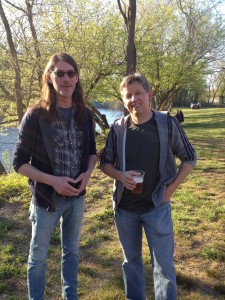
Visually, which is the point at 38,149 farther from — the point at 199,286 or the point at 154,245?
the point at 199,286

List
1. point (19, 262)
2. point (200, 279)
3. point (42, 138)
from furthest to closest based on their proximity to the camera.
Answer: point (19, 262)
point (200, 279)
point (42, 138)

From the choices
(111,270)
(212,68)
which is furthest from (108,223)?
(212,68)

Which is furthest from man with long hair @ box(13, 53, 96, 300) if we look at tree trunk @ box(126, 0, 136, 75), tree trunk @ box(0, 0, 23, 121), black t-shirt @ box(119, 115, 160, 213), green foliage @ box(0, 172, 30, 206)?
tree trunk @ box(0, 0, 23, 121)

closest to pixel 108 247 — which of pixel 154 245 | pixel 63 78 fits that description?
pixel 154 245

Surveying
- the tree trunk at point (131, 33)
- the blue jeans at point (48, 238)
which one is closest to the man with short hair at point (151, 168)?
the blue jeans at point (48, 238)

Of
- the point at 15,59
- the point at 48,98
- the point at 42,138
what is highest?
the point at 15,59

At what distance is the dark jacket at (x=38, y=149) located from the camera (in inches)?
101

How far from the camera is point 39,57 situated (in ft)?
33.6

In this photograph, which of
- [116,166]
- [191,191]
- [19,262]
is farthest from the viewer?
[191,191]

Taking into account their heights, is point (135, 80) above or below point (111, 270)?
above

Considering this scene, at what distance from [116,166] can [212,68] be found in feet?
69.5

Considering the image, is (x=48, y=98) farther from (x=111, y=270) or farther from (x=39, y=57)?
(x=39, y=57)

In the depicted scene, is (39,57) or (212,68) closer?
(39,57)

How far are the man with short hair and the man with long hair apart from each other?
1.10ft
